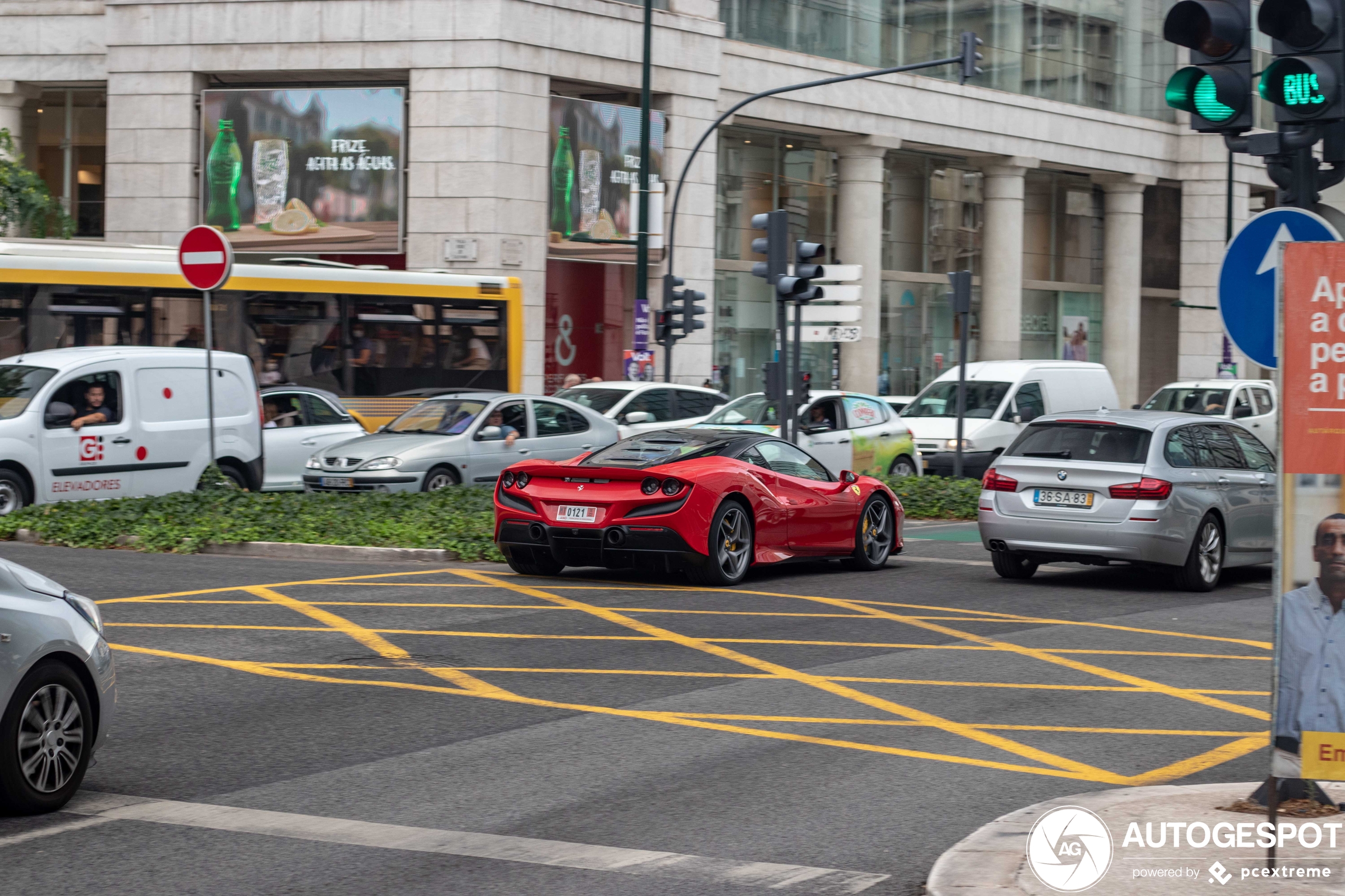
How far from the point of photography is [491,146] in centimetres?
3625

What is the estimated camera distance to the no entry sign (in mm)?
17344

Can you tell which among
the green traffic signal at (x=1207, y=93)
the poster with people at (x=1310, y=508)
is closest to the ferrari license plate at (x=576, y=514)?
the green traffic signal at (x=1207, y=93)

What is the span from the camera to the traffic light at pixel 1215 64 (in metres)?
6.96

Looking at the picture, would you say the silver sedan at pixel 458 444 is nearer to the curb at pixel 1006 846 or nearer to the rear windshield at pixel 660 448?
the rear windshield at pixel 660 448

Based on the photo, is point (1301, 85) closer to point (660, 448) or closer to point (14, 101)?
point (660, 448)

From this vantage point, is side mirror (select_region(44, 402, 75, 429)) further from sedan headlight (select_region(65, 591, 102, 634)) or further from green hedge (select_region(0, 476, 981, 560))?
sedan headlight (select_region(65, 591, 102, 634))

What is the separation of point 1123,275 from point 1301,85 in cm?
5166

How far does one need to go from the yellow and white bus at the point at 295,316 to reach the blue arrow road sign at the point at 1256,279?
58.3 feet

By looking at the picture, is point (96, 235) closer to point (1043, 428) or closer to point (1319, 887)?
point (1043, 428)

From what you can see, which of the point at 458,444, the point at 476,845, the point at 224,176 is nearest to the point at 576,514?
the point at 458,444

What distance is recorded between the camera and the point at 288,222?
37.0 meters

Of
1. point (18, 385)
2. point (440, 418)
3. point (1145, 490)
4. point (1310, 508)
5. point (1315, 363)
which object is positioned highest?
point (1315, 363)

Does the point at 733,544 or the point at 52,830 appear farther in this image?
the point at 733,544

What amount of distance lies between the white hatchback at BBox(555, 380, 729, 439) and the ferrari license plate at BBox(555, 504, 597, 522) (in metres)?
9.87
